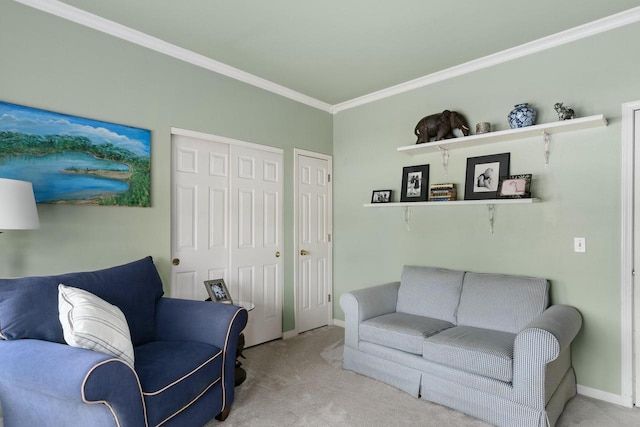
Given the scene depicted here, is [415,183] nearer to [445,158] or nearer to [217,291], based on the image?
[445,158]

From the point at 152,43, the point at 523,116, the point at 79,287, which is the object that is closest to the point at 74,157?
the point at 79,287

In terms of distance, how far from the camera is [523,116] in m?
2.74

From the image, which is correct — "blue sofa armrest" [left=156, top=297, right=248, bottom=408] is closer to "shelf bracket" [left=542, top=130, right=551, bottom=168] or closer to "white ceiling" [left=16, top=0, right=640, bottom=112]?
"white ceiling" [left=16, top=0, right=640, bottom=112]

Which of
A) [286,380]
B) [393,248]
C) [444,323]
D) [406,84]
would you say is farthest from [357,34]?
[286,380]

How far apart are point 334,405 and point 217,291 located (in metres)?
1.23

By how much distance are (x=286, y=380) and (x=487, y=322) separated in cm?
156

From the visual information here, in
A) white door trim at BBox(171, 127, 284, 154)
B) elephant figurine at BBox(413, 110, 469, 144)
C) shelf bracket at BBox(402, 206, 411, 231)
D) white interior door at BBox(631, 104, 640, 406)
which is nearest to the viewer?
white interior door at BBox(631, 104, 640, 406)

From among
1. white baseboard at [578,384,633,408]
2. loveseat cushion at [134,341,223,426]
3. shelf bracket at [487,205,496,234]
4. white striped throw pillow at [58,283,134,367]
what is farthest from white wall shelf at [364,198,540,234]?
white striped throw pillow at [58,283,134,367]

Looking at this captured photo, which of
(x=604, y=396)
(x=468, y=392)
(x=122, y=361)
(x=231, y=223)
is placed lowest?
(x=604, y=396)

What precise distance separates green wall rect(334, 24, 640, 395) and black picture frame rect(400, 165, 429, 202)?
8 cm

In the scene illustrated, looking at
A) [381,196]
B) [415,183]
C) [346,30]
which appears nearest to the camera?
[346,30]

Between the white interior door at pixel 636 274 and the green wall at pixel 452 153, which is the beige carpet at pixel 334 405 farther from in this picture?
the green wall at pixel 452 153

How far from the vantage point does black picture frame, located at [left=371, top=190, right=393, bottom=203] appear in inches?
147

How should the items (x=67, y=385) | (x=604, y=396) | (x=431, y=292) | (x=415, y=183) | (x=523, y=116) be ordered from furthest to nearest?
(x=415, y=183) < (x=431, y=292) < (x=523, y=116) < (x=604, y=396) < (x=67, y=385)
